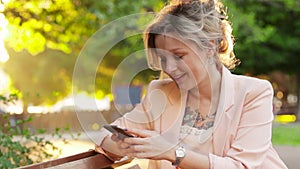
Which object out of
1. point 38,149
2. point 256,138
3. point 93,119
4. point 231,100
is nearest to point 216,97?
point 231,100

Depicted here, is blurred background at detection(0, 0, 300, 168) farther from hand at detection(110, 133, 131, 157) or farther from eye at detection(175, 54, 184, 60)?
eye at detection(175, 54, 184, 60)

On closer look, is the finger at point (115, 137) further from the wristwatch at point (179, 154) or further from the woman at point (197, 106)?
the wristwatch at point (179, 154)

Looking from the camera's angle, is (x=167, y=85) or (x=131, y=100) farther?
(x=131, y=100)

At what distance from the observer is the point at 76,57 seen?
60.0 ft

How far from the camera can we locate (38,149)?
541cm

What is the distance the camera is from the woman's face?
235 centimetres

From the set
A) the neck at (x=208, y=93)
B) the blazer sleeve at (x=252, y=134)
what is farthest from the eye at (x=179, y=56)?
the blazer sleeve at (x=252, y=134)

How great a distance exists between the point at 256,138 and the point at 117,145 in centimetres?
48

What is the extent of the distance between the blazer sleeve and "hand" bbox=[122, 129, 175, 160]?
0.49ft

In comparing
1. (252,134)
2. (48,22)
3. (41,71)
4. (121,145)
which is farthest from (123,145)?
(41,71)

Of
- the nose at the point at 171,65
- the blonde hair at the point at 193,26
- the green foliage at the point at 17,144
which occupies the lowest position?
the green foliage at the point at 17,144

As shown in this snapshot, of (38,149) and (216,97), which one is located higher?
(216,97)

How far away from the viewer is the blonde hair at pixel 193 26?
2338 mm

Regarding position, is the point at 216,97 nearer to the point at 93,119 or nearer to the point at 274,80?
the point at 93,119
